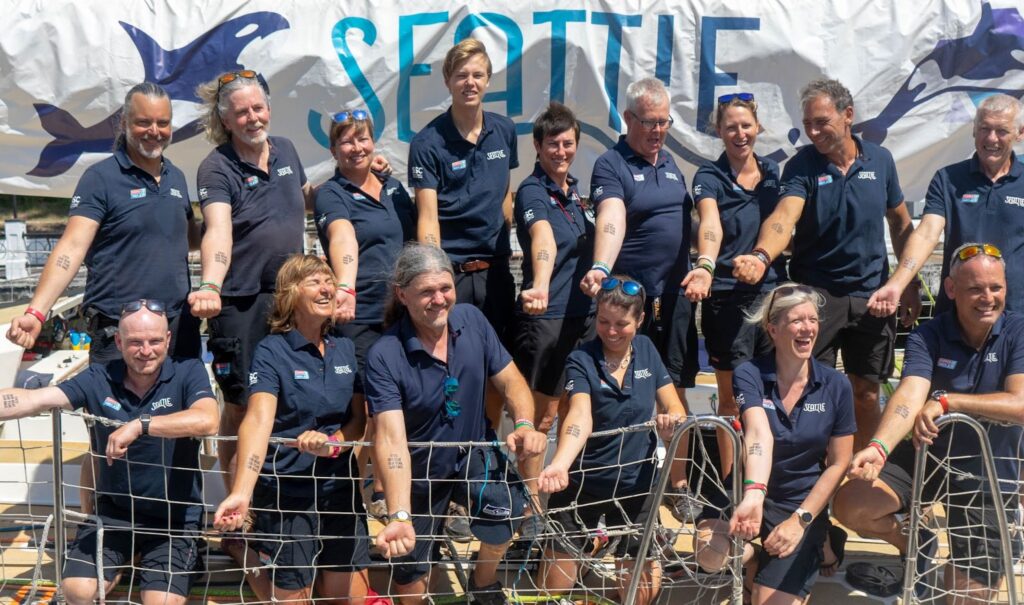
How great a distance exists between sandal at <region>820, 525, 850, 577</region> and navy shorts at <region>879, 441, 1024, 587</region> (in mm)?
302

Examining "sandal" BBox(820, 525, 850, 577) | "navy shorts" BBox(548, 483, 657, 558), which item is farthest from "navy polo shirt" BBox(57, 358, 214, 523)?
"sandal" BBox(820, 525, 850, 577)

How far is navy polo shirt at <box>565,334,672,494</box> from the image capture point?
13.9 feet

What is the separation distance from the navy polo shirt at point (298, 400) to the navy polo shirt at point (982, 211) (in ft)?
9.22

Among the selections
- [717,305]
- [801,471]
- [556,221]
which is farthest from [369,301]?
[801,471]

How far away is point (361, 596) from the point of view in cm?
417

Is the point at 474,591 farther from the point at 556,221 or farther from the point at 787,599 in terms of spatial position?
the point at 556,221

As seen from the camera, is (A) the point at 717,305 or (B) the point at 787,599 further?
(A) the point at 717,305

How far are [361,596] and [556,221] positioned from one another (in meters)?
1.90

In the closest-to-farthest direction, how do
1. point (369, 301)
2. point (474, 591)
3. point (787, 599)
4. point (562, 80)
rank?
point (787, 599) < point (474, 591) < point (369, 301) < point (562, 80)

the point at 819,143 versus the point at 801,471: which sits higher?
the point at 819,143

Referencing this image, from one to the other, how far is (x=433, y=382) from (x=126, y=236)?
59.5 inches

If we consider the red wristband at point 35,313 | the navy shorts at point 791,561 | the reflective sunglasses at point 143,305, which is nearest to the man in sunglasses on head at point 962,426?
the navy shorts at point 791,561

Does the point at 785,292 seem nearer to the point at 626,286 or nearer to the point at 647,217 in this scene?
the point at 626,286

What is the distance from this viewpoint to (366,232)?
4680 millimetres
